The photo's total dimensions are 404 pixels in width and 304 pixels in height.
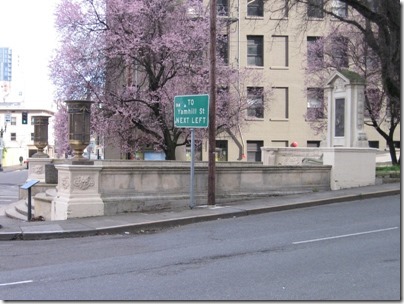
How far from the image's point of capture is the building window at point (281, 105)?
40594 millimetres

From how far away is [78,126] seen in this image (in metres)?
14.6

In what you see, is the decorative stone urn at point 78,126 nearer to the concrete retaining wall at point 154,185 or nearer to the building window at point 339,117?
the concrete retaining wall at point 154,185

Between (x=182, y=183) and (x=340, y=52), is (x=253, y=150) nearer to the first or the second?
(x=340, y=52)

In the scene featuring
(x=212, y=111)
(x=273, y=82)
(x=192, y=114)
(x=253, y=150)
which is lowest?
(x=253, y=150)

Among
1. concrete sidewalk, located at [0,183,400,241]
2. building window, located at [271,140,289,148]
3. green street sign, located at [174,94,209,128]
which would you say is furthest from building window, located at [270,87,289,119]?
green street sign, located at [174,94,209,128]

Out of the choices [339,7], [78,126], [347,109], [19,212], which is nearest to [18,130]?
[19,212]

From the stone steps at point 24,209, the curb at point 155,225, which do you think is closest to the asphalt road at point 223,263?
the curb at point 155,225

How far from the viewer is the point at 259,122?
133ft

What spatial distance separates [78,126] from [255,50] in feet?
93.1

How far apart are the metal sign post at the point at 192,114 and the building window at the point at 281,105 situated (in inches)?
1038

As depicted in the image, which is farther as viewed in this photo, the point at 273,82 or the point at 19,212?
the point at 273,82

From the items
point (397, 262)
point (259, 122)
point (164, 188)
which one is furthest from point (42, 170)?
point (259, 122)

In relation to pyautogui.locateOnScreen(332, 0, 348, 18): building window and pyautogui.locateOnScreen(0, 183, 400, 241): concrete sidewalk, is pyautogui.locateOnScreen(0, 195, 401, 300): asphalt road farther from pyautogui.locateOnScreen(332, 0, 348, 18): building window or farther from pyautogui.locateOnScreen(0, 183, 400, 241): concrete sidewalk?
pyautogui.locateOnScreen(332, 0, 348, 18): building window

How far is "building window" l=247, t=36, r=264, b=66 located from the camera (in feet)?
133
